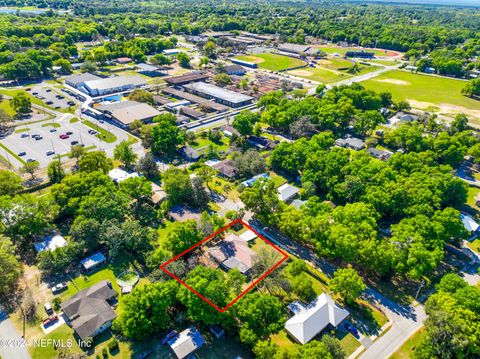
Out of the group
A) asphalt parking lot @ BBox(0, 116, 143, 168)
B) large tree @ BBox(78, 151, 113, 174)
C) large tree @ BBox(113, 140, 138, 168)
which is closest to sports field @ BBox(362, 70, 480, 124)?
large tree @ BBox(113, 140, 138, 168)

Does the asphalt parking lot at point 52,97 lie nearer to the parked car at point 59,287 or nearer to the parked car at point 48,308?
the parked car at point 59,287

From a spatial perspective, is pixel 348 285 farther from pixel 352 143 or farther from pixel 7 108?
pixel 7 108

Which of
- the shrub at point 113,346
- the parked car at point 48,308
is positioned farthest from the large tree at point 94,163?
the shrub at point 113,346

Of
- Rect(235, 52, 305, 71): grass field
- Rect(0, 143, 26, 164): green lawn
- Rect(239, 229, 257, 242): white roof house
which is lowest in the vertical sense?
Rect(239, 229, 257, 242): white roof house

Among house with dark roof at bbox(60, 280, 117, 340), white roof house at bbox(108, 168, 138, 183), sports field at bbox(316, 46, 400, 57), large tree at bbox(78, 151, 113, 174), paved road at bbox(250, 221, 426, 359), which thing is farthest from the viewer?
sports field at bbox(316, 46, 400, 57)

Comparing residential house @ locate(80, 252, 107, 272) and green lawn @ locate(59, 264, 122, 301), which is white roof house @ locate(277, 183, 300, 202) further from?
residential house @ locate(80, 252, 107, 272)

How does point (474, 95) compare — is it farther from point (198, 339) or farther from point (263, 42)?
point (198, 339)

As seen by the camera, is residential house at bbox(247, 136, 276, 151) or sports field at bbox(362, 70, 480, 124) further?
sports field at bbox(362, 70, 480, 124)
